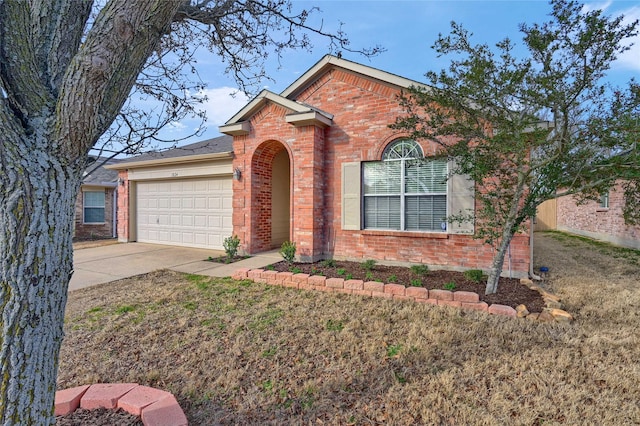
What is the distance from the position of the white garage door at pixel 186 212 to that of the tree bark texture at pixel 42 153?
7988 mm

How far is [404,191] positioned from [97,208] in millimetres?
14307

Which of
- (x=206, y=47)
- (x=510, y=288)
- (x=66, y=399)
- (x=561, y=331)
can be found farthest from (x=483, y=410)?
(x=206, y=47)

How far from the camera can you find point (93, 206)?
47.6 feet

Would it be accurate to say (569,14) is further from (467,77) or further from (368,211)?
(368,211)

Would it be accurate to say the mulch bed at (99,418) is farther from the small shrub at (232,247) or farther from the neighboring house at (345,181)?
the small shrub at (232,247)

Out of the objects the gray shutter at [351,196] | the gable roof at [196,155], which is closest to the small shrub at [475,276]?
the gray shutter at [351,196]

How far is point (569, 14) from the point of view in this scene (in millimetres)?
3998

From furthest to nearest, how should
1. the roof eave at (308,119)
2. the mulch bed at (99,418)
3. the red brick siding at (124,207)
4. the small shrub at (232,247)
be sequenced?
the red brick siding at (124,207), the small shrub at (232,247), the roof eave at (308,119), the mulch bed at (99,418)

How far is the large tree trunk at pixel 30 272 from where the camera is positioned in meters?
1.58

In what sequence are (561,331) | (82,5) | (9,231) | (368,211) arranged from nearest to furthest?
(9,231) < (82,5) < (561,331) < (368,211)

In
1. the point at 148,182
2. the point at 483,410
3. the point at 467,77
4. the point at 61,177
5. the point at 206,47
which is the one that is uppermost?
the point at 206,47

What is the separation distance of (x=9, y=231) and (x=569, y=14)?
5.90m

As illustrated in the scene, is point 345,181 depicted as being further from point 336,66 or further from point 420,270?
point 336,66

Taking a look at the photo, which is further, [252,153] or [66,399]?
[252,153]
